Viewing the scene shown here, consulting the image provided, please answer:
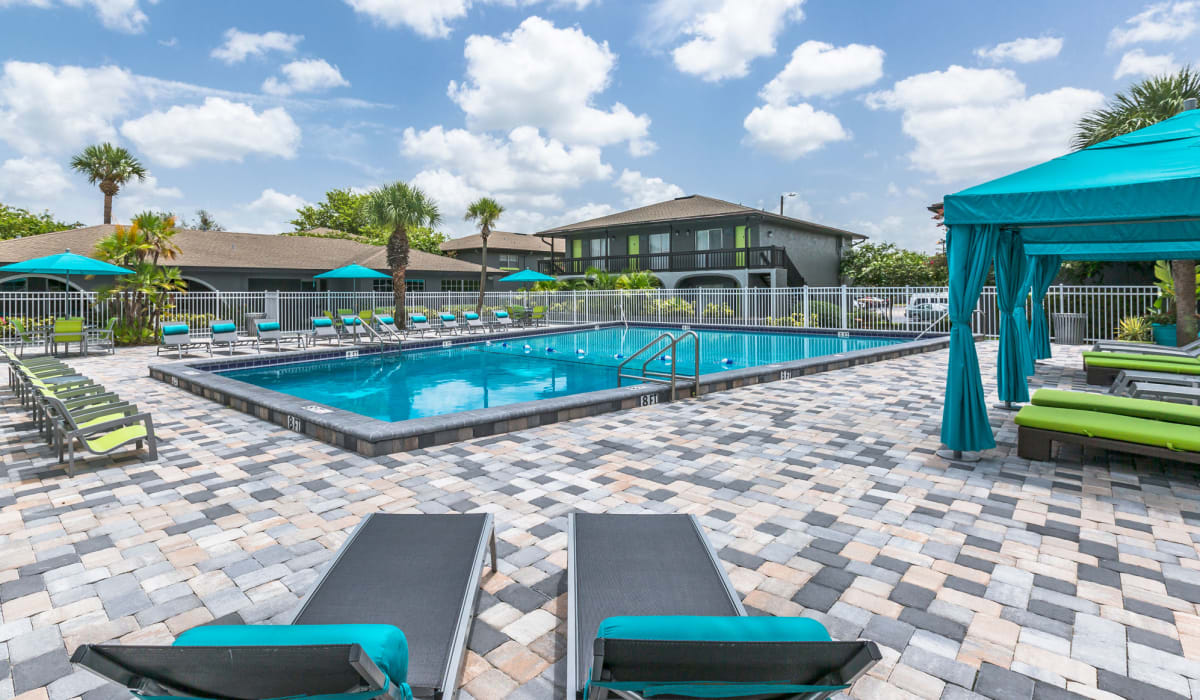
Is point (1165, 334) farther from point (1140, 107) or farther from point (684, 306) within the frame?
point (684, 306)

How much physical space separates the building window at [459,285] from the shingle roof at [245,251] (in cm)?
105

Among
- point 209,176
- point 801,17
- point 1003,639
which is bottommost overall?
point 1003,639

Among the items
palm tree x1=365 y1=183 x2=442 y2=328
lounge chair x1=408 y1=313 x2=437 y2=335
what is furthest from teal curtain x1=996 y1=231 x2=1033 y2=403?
palm tree x1=365 y1=183 x2=442 y2=328

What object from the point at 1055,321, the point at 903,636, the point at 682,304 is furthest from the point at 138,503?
the point at 682,304

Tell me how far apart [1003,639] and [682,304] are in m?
22.5

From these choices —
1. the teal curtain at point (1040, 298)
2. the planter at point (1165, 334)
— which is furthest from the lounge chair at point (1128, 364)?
the planter at point (1165, 334)

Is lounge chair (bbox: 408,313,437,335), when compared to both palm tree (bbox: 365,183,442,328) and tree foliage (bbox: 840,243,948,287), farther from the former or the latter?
tree foliage (bbox: 840,243,948,287)

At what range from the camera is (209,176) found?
46.9 m

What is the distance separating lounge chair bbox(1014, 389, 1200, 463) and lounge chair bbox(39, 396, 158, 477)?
8086 mm

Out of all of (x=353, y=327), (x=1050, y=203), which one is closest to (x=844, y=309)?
(x=1050, y=203)

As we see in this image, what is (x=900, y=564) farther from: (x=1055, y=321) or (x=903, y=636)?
(x=1055, y=321)

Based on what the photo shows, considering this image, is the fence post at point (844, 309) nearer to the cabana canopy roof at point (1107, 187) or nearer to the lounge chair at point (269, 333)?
the cabana canopy roof at point (1107, 187)

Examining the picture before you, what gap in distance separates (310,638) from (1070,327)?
1997 centimetres

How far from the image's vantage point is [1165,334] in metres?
14.6
